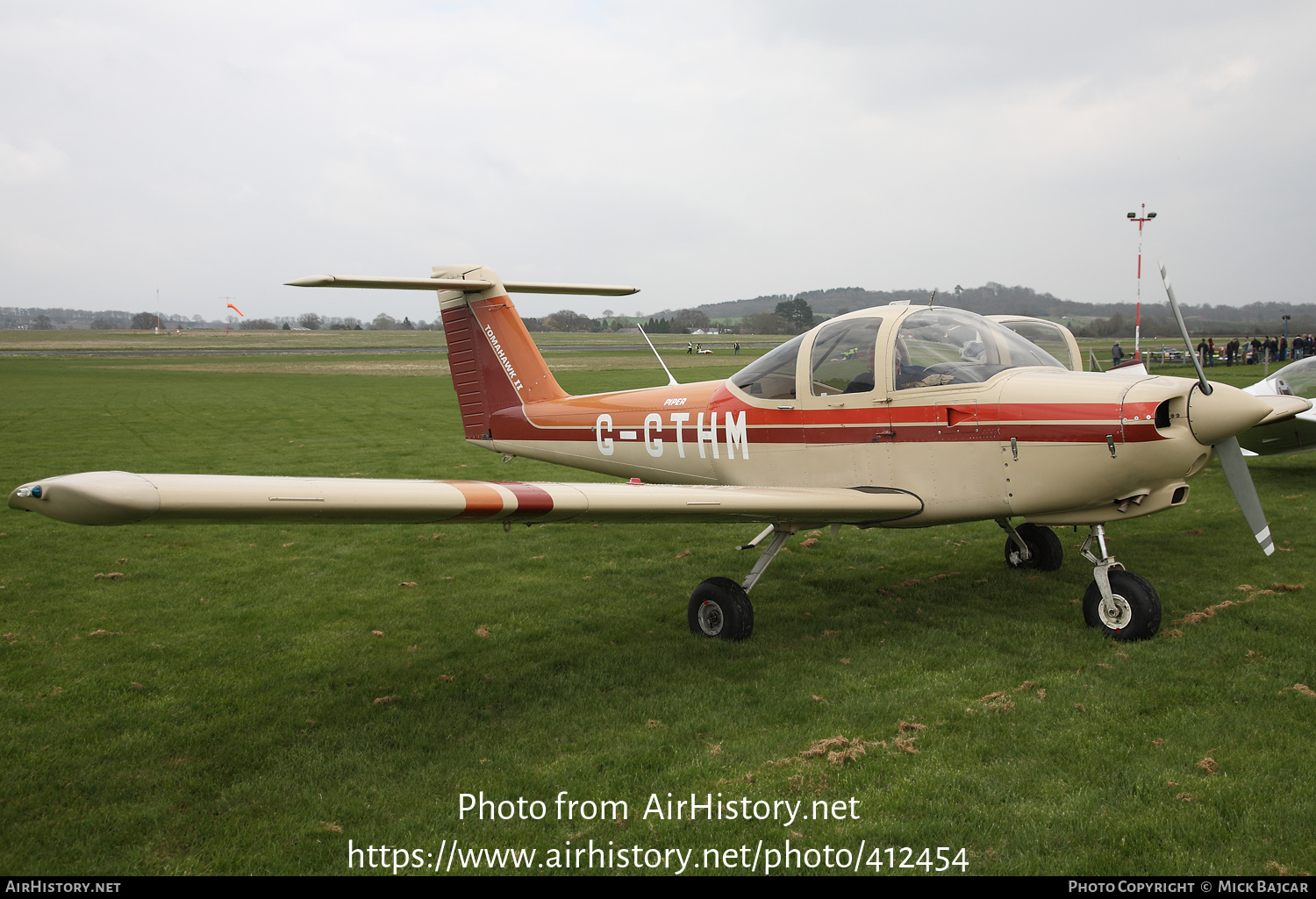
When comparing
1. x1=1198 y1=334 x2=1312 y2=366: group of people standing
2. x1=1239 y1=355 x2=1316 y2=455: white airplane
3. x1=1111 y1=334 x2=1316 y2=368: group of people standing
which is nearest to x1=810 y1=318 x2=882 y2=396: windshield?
x1=1239 y1=355 x2=1316 y2=455: white airplane

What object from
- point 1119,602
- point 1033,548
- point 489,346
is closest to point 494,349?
point 489,346

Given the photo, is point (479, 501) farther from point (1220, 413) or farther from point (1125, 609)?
point (1220, 413)

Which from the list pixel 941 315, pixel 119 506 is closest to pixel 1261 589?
pixel 941 315

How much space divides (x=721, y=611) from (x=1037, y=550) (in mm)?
3551

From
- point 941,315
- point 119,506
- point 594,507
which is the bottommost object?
point 594,507

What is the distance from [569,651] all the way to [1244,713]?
13.6ft

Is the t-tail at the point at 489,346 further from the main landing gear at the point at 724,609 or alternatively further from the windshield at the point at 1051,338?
the windshield at the point at 1051,338

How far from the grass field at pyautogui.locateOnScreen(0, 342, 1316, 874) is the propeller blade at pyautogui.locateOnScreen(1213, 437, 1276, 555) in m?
0.70

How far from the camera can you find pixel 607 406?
786 centimetres

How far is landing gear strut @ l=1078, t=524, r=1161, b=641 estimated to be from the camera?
5.36m

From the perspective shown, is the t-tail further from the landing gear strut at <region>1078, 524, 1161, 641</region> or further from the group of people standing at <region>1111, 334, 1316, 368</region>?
the group of people standing at <region>1111, 334, 1316, 368</region>

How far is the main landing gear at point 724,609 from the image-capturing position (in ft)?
19.1

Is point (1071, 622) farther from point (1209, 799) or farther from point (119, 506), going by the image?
point (119, 506)

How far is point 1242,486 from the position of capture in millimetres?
5598
